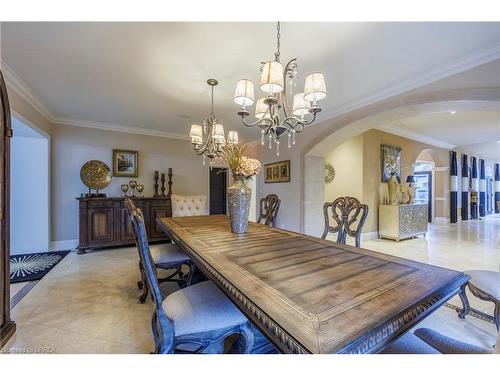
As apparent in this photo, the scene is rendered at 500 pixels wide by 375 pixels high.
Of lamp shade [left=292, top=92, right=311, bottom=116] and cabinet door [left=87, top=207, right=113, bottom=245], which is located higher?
lamp shade [left=292, top=92, right=311, bottom=116]

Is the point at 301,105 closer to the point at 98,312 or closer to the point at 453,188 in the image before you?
the point at 98,312

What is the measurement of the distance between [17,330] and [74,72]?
2450 millimetres

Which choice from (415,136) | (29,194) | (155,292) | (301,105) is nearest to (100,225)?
(29,194)

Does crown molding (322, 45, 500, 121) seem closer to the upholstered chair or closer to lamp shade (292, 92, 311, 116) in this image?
lamp shade (292, 92, 311, 116)

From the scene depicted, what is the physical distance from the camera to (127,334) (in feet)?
5.44

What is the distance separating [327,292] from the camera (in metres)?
0.80

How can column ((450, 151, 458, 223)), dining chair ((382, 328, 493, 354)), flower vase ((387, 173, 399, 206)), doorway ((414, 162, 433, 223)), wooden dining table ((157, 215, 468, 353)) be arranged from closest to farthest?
wooden dining table ((157, 215, 468, 353))
dining chair ((382, 328, 493, 354))
flower vase ((387, 173, 399, 206))
column ((450, 151, 458, 223))
doorway ((414, 162, 433, 223))

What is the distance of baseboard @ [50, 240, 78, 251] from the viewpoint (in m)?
3.91

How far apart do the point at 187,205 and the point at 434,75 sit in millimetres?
3554

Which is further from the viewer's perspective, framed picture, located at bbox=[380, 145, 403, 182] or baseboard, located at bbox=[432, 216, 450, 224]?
baseboard, located at bbox=[432, 216, 450, 224]

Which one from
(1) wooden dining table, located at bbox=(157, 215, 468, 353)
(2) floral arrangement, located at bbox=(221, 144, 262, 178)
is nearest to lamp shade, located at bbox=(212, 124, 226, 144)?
(2) floral arrangement, located at bbox=(221, 144, 262, 178)

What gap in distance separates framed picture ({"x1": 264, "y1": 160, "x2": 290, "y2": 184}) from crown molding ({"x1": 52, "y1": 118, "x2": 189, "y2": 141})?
2085mm

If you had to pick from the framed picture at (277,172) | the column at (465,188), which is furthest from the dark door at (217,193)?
the column at (465,188)
